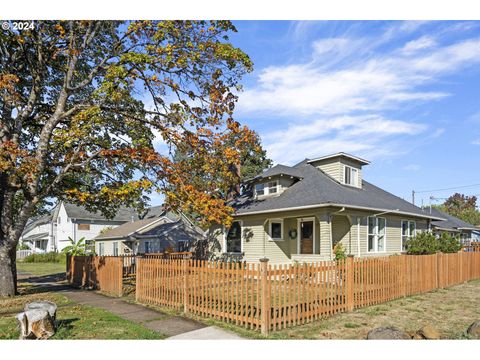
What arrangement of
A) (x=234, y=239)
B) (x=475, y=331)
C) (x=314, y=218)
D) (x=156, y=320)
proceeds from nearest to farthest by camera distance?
(x=475, y=331) → (x=156, y=320) → (x=314, y=218) → (x=234, y=239)

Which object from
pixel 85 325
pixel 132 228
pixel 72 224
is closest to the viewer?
pixel 85 325

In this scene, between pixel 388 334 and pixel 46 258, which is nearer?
pixel 388 334

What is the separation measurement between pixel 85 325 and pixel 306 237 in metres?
12.2

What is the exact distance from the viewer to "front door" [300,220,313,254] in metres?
18.8

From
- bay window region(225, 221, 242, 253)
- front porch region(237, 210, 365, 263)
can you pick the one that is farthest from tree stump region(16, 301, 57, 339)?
bay window region(225, 221, 242, 253)

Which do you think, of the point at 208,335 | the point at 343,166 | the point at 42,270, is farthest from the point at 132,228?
the point at 208,335

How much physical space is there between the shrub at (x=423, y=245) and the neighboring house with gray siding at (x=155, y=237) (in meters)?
20.5

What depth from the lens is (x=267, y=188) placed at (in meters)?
21.2

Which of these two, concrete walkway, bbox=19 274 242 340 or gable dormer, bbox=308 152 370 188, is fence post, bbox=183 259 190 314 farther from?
gable dormer, bbox=308 152 370 188

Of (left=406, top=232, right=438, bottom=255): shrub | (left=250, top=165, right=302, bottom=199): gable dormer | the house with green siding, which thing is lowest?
(left=406, top=232, right=438, bottom=255): shrub

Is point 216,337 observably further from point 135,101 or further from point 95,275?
point 135,101

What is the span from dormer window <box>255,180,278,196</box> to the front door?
8.71 ft

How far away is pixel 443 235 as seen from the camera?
1956cm

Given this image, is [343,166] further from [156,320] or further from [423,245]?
[156,320]
